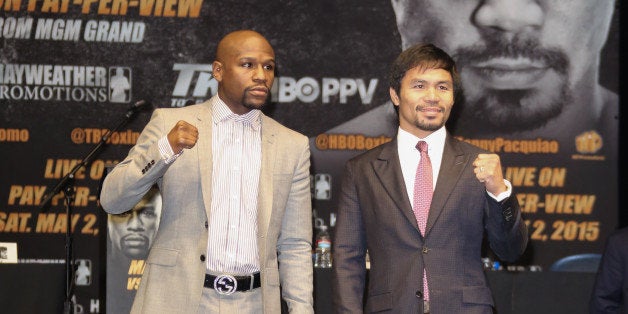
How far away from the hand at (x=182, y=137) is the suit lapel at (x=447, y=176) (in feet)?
3.11

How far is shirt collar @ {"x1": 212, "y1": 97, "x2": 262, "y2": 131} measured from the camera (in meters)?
3.60

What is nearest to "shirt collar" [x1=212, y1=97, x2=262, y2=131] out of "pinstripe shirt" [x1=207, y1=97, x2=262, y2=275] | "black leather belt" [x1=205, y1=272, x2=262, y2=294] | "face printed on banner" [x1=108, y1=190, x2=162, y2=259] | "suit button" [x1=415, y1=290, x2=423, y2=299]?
"pinstripe shirt" [x1=207, y1=97, x2=262, y2=275]

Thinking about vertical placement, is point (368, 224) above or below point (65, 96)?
below

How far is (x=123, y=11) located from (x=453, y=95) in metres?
3.86

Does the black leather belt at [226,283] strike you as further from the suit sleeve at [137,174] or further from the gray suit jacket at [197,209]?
the suit sleeve at [137,174]

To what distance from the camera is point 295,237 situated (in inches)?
141

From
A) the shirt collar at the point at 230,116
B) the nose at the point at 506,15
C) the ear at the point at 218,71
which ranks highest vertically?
the nose at the point at 506,15

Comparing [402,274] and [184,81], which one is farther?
[184,81]

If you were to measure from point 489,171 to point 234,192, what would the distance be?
40.3 inches

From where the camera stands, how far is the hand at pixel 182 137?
313 cm

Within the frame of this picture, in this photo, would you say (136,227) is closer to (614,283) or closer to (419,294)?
(419,294)

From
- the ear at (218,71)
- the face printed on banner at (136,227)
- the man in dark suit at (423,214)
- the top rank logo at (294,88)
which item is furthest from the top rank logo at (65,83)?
the man in dark suit at (423,214)

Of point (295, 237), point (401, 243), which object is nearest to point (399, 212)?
point (401, 243)

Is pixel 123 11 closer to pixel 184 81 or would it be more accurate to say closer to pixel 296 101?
pixel 184 81
